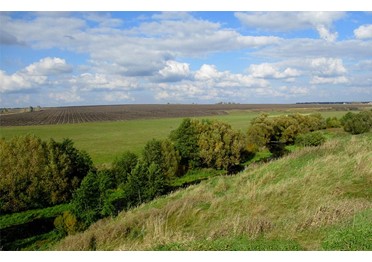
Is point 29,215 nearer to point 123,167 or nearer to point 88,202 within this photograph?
point 88,202

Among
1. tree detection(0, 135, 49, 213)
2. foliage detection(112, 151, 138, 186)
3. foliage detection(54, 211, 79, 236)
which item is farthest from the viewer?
foliage detection(112, 151, 138, 186)

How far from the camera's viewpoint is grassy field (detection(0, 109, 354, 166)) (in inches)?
Answer: 1290

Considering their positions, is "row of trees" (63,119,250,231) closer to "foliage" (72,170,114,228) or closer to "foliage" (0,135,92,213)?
"foliage" (72,170,114,228)

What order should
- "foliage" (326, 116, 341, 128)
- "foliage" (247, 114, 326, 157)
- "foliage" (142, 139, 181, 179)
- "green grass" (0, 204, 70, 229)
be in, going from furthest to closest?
"foliage" (326, 116, 341, 128) < "foliage" (247, 114, 326, 157) < "foliage" (142, 139, 181, 179) < "green grass" (0, 204, 70, 229)

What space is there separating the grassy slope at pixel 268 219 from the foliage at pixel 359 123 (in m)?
28.3

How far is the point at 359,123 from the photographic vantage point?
3712cm

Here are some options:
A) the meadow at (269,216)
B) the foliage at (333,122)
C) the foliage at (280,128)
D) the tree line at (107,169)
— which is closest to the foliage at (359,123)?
the tree line at (107,169)

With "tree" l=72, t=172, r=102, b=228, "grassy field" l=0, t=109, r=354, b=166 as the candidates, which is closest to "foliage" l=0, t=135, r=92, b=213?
"grassy field" l=0, t=109, r=354, b=166

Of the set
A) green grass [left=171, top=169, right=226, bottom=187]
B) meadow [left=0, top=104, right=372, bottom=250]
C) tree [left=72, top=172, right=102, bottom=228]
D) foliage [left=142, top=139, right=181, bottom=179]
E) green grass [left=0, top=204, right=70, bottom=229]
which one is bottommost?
green grass [left=0, top=204, right=70, bottom=229]

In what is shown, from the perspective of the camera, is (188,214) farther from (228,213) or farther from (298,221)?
(298,221)

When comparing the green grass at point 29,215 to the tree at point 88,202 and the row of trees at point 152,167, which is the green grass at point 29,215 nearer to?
the row of trees at point 152,167

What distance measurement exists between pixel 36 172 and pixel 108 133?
13.4 meters

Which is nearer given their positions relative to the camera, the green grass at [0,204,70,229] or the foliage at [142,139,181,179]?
the green grass at [0,204,70,229]
